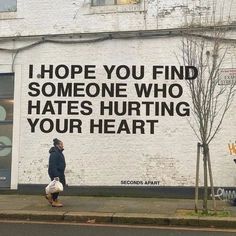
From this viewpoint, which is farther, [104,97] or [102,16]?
[102,16]

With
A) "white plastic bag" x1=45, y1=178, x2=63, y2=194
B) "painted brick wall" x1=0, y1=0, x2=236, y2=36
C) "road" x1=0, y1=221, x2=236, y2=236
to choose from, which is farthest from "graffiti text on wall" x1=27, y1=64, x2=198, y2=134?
"road" x1=0, y1=221, x2=236, y2=236

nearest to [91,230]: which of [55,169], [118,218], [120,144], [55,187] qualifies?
[118,218]

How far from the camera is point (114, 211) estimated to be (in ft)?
36.4

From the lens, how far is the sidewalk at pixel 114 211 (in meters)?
10.1

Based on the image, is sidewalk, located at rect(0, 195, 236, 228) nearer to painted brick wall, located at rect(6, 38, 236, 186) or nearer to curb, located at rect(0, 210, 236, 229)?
curb, located at rect(0, 210, 236, 229)

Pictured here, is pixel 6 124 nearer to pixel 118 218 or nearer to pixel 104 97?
pixel 104 97

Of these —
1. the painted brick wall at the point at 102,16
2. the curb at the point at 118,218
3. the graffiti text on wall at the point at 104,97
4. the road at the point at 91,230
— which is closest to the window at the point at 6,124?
the graffiti text on wall at the point at 104,97

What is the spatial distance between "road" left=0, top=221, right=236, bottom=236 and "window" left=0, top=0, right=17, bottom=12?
7275mm

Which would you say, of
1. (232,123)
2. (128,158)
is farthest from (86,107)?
(232,123)

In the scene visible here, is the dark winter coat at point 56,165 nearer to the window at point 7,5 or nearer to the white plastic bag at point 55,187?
the white plastic bag at point 55,187

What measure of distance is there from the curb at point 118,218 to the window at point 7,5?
21.8 feet

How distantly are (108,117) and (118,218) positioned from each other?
4.10m

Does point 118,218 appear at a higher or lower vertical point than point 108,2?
lower

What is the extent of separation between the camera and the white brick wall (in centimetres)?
1338
